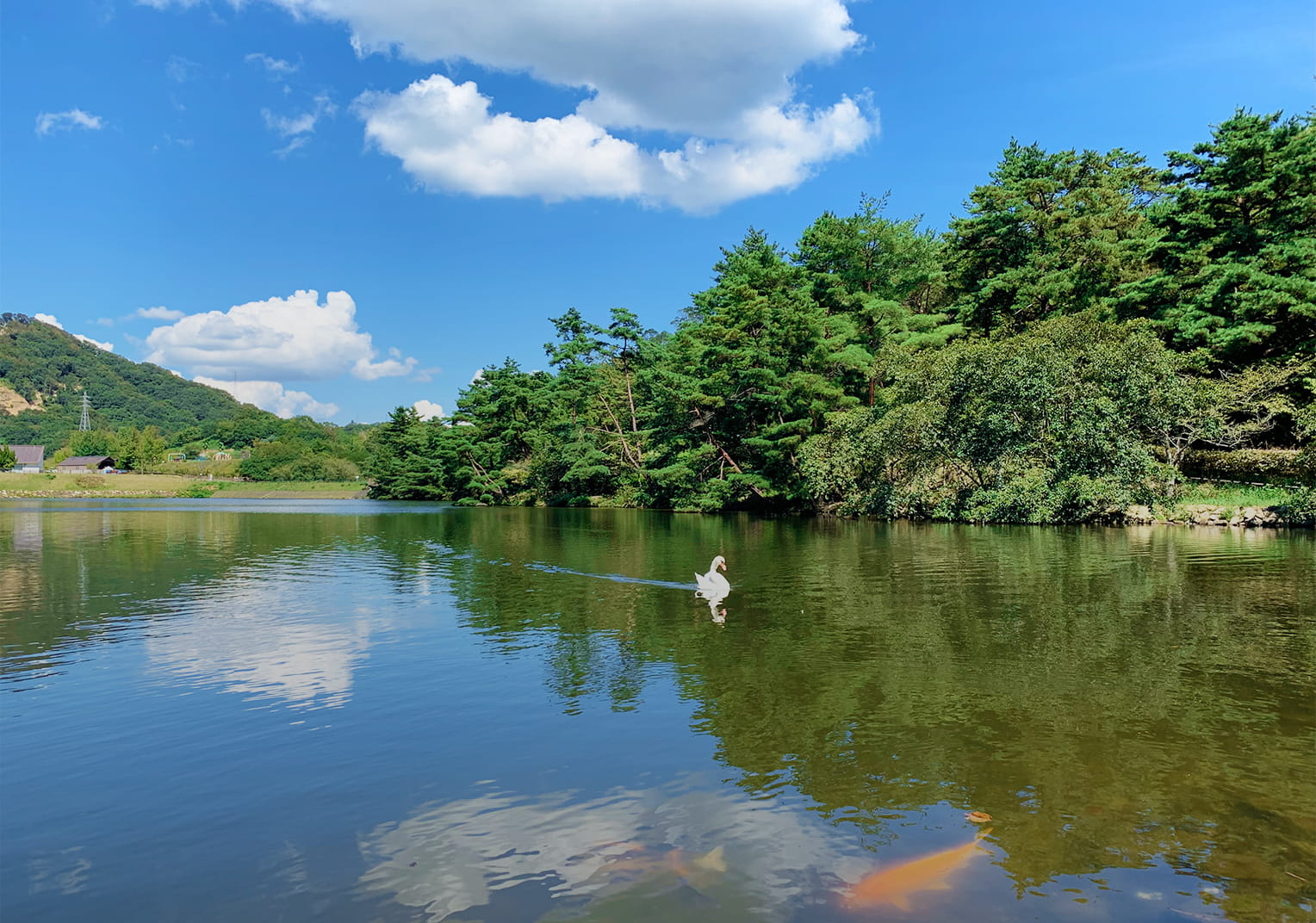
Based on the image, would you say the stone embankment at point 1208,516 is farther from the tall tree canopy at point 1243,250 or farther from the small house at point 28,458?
the small house at point 28,458

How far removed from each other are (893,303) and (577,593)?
36894 millimetres

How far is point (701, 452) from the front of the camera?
52.9m

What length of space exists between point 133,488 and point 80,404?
11337 cm

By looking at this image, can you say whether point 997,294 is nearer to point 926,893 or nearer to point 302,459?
point 926,893

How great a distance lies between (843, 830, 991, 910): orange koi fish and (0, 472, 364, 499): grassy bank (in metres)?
96.9

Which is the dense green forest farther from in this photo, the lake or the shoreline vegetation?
the lake

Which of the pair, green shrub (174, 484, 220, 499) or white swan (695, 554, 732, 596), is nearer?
white swan (695, 554, 732, 596)

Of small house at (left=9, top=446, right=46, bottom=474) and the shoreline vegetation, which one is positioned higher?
small house at (left=9, top=446, right=46, bottom=474)

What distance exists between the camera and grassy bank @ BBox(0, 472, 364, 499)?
3386 inches

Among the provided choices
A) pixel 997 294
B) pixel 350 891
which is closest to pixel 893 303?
pixel 997 294

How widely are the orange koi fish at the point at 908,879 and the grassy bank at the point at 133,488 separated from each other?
318ft

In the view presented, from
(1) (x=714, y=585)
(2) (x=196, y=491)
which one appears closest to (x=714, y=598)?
(1) (x=714, y=585)

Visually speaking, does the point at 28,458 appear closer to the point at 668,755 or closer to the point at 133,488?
the point at 133,488

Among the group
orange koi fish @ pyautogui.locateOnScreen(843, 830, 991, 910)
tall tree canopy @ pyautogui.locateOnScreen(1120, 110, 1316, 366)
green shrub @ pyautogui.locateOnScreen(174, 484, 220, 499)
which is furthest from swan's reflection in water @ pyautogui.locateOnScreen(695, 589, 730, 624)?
green shrub @ pyautogui.locateOnScreen(174, 484, 220, 499)
